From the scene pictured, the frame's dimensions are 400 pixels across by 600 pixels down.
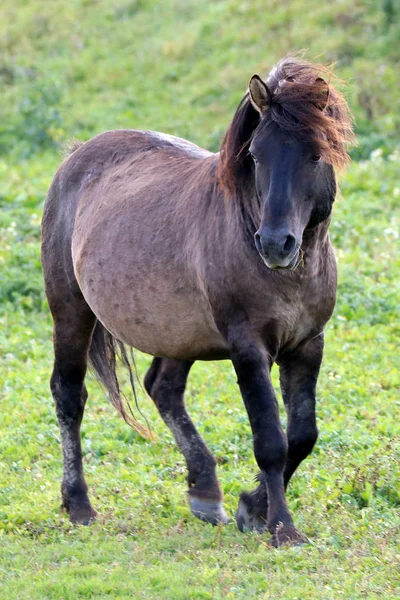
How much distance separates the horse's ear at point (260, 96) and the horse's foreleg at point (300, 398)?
50.6 inches

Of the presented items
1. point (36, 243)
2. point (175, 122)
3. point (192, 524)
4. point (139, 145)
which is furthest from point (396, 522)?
point (175, 122)

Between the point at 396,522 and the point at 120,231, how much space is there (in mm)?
2303

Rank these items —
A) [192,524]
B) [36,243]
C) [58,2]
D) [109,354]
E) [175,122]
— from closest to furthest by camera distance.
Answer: [192,524], [109,354], [36,243], [175,122], [58,2]

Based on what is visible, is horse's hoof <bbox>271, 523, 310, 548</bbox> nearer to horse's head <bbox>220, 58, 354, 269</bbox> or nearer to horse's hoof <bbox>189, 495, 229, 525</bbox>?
horse's hoof <bbox>189, 495, 229, 525</bbox>

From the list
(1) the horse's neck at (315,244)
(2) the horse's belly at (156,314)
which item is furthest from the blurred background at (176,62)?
(1) the horse's neck at (315,244)

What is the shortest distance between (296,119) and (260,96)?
24 cm

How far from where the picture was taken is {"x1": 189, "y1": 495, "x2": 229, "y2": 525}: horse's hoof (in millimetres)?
5977

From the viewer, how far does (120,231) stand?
243 inches

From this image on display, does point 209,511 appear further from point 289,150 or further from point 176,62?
point 176,62

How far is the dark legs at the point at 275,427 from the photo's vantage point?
5145 millimetres

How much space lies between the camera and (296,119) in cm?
501

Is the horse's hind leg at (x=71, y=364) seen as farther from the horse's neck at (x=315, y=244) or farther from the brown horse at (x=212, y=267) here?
the horse's neck at (x=315, y=244)

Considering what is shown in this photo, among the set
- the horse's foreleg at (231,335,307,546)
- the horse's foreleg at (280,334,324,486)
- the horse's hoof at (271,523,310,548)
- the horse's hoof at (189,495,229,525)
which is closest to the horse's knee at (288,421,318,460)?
the horse's foreleg at (280,334,324,486)

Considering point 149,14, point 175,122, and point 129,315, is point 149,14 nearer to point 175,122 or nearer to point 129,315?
point 175,122
